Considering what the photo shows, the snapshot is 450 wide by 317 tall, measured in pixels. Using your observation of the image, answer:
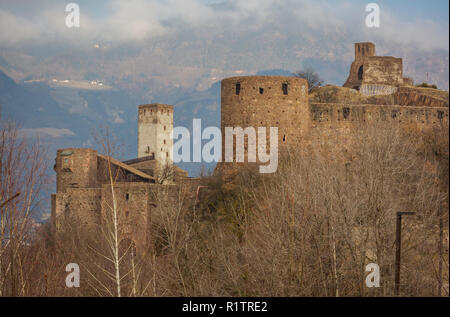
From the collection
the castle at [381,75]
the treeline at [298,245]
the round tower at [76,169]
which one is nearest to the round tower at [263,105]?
the treeline at [298,245]

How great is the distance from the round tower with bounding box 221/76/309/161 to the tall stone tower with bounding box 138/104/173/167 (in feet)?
166

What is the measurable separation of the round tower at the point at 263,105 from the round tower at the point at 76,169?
32.4 ft

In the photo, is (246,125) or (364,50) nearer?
(246,125)

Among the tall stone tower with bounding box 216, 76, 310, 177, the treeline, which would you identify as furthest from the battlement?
the treeline

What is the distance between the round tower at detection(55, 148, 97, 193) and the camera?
114 ft

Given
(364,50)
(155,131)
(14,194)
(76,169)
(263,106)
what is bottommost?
(14,194)

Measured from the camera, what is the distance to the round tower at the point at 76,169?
34750 mm

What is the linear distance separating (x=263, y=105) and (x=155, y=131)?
171ft

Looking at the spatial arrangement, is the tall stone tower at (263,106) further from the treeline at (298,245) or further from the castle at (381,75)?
the castle at (381,75)

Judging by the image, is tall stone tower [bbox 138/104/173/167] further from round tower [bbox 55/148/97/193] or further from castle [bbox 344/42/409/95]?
round tower [bbox 55/148/97/193]

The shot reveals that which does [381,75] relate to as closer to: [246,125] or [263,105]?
[263,105]

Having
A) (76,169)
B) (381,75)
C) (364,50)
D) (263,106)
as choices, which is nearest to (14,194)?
(263,106)

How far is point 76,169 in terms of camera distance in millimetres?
34906
